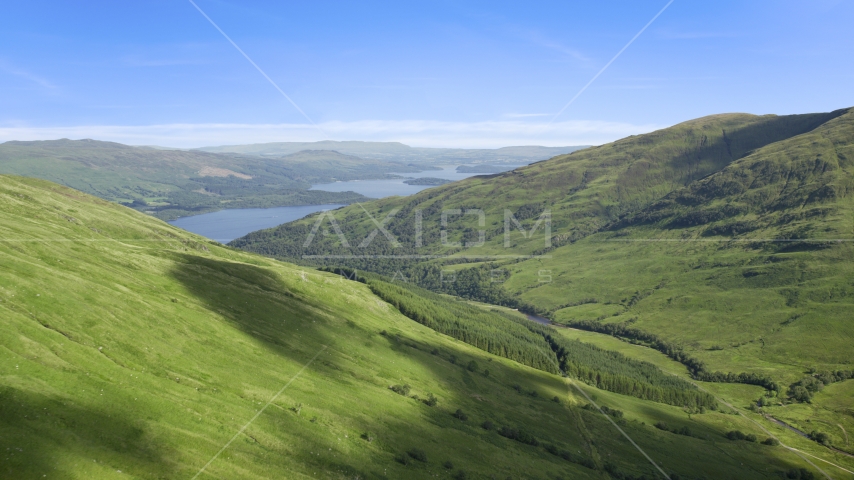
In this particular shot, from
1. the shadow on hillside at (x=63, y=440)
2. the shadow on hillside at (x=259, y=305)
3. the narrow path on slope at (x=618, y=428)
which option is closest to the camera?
the shadow on hillside at (x=63, y=440)

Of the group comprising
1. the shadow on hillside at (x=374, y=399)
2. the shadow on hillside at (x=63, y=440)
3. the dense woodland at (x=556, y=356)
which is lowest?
the dense woodland at (x=556, y=356)

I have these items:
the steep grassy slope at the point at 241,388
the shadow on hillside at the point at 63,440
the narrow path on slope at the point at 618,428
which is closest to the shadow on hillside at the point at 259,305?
the steep grassy slope at the point at 241,388

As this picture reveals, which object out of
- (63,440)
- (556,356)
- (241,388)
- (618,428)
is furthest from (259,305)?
(556,356)

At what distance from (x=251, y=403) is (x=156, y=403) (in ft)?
38.1

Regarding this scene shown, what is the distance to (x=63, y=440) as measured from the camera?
31094 mm

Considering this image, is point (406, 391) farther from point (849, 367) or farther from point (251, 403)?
point (849, 367)

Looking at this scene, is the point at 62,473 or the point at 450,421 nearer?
the point at 62,473

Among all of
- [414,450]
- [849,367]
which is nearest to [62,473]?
[414,450]

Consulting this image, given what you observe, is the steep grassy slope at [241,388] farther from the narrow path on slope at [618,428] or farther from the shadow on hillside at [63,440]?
the narrow path on slope at [618,428]

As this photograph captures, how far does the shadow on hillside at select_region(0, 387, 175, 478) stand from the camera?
92.5ft

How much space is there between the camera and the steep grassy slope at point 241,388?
3522 cm

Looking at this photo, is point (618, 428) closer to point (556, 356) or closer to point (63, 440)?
point (556, 356)

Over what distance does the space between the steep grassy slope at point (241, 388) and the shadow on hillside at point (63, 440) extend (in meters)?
0.12

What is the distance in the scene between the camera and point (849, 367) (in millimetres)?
170000
